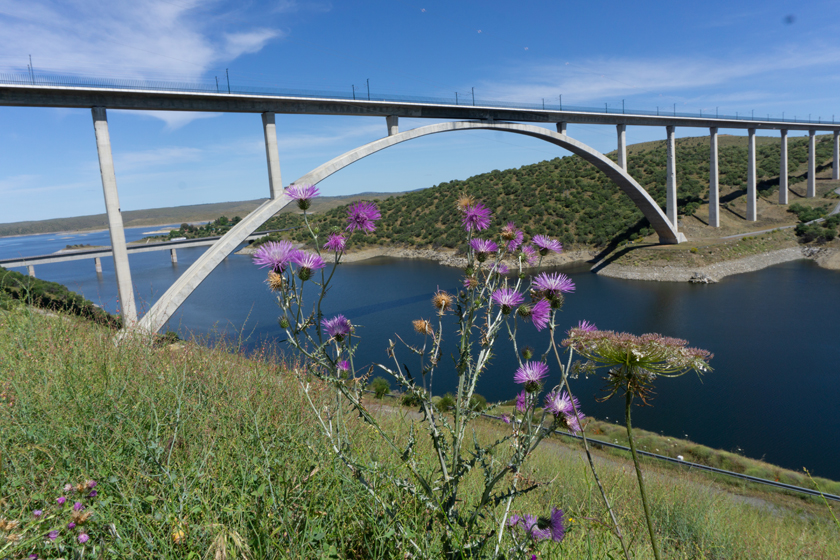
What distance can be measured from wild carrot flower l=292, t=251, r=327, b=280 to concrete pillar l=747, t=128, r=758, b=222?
39039mm

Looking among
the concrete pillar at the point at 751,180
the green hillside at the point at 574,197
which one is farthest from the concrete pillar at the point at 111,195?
the concrete pillar at the point at 751,180

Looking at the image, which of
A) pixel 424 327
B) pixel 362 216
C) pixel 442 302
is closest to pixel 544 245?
pixel 442 302

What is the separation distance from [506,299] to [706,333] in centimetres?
1634

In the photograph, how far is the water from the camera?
8922 millimetres

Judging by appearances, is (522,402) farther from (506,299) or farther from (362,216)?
(362,216)

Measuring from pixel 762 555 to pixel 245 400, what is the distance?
293cm

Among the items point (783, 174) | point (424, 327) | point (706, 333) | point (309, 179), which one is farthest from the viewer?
point (783, 174)

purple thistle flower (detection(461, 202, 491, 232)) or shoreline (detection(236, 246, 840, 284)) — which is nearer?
purple thistle flower (detection(461, 202, 491, 232))

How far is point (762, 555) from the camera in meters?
2.54

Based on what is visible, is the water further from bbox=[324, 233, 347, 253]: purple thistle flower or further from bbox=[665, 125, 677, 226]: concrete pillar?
bbox=[665, 125, 677, 226]: concrete pillar

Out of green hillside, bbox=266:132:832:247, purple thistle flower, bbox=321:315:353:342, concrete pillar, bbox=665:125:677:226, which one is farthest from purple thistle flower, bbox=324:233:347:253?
concrete pillar, bbox=665:125:677:226

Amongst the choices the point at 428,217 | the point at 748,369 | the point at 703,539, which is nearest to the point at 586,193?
the point at 428,217

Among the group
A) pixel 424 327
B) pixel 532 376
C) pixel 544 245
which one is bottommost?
pixel 532 376

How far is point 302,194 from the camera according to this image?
1.65 metres
